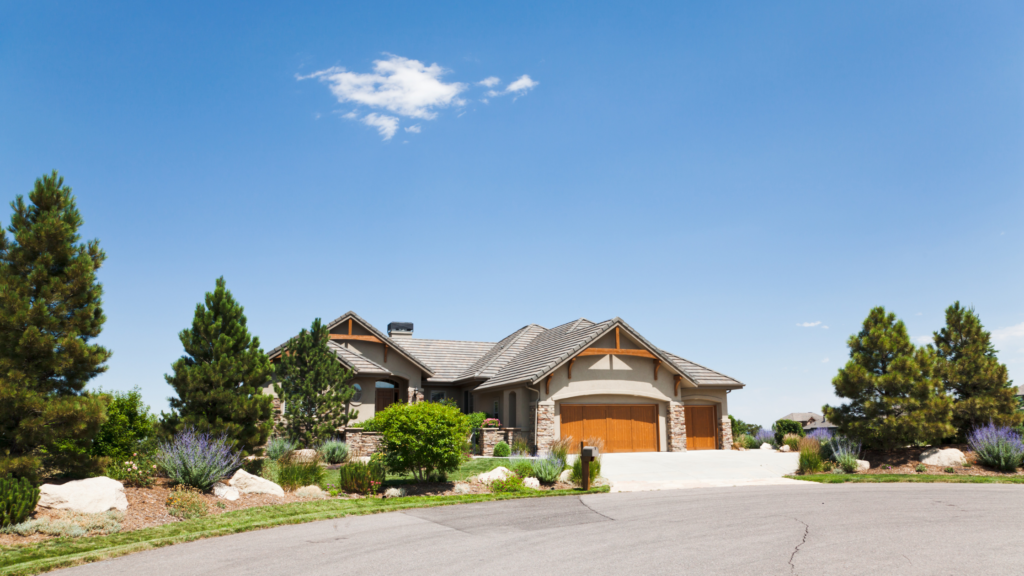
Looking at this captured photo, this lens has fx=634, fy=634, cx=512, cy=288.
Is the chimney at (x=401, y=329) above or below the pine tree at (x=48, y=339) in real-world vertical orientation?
above

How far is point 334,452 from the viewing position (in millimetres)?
20734

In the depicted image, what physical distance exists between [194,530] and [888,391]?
21.6m

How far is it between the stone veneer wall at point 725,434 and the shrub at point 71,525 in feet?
83.2

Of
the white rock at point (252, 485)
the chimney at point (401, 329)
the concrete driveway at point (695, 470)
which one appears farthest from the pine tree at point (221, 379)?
the chimney at point (401, 329)

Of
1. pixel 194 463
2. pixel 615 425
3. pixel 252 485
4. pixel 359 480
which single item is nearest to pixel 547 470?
pixel 359 480

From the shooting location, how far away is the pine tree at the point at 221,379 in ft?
51.5

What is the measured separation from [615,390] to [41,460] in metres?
20.9

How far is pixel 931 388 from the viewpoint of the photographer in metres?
21.5

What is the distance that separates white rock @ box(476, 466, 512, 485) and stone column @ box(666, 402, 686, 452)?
1361 centimetres

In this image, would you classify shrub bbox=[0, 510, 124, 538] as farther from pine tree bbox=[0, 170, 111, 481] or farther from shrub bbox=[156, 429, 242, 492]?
shrub bbox=[156, 429, 242, 492]

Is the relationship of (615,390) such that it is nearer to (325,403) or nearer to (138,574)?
(325,403)

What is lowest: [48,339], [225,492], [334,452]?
[225,492]

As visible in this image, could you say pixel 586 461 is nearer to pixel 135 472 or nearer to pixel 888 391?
pixel 135 472

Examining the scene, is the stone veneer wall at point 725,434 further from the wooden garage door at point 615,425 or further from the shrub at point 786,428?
the shrub at point 786,428
